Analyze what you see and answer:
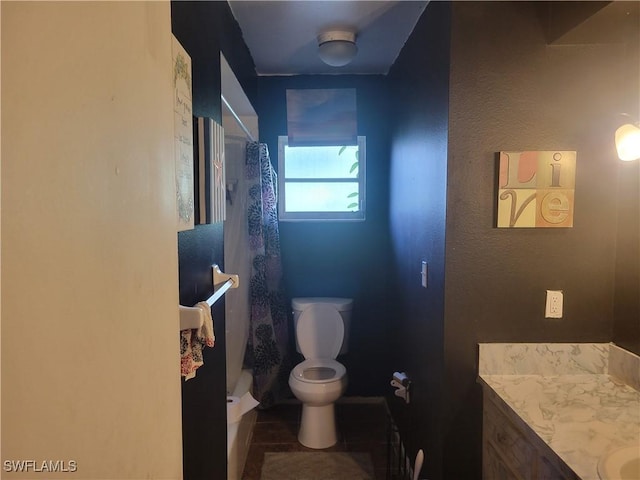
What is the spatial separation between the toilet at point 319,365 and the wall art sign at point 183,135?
176 centimetres

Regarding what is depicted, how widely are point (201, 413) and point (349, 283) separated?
1.90m

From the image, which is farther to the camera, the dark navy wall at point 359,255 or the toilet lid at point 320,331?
the dark navy wall at point 359,255

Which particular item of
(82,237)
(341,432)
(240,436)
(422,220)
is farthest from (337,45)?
(341,432)

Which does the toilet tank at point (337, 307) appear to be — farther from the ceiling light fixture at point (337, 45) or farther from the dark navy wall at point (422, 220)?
the ceiling light fixture at point (337, 45)

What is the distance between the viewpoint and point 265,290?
113 inches

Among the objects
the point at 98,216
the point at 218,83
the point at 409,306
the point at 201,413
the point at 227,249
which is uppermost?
the point at 218,83

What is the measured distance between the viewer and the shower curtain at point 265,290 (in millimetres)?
2725

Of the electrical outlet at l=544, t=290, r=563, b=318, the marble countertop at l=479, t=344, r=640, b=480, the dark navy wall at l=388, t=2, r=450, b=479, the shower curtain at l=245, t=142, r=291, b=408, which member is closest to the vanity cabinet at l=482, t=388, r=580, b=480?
the marble countertop at l=479, t=344, r=640, b=480

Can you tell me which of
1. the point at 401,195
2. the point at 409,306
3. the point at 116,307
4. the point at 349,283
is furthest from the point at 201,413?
the point at 349,283

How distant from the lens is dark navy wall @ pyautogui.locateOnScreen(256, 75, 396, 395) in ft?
10.2

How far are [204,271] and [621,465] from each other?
1.29 metres

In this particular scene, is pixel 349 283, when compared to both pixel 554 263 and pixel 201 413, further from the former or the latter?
pixel 201 413

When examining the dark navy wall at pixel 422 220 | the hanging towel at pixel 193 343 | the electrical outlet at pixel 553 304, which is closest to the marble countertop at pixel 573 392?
the electrical outlet at pixel 553 304

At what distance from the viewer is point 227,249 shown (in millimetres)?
2436
